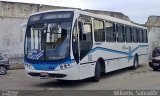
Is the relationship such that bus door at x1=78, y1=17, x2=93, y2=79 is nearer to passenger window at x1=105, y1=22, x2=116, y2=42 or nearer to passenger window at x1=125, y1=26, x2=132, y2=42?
passenger window at x1=105, y1=22, x2=116, y2=42

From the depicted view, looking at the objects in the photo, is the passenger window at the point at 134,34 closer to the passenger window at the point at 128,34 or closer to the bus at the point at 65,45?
the passenger window at the point at 128,34

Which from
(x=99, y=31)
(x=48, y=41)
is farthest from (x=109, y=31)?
(x=48, y=41)

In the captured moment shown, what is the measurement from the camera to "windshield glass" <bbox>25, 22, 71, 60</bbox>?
45.8ft

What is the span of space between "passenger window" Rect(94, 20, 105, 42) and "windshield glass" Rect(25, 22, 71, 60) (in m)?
2.49

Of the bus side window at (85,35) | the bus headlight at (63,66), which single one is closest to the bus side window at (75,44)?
the bus side window at (85,35)

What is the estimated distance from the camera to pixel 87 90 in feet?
44.2

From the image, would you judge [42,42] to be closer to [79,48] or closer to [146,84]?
[79,48]

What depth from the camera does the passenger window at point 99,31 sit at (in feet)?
53.6

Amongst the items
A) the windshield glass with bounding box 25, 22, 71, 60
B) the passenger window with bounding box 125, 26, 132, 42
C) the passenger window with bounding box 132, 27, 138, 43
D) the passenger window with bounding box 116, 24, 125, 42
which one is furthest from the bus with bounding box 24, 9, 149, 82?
the passenger window with bounding box 132, 27, 138, 43

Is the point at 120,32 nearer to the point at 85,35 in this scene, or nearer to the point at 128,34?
the point at 128,34

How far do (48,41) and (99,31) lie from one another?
331cm

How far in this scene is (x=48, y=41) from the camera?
47.0 ft

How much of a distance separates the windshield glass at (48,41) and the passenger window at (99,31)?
2.49m

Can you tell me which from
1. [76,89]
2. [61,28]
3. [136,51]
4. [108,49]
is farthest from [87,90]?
[136,51]
